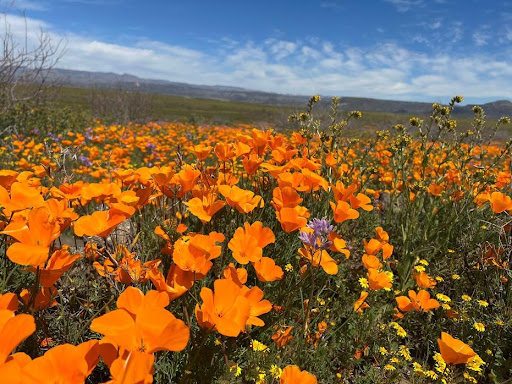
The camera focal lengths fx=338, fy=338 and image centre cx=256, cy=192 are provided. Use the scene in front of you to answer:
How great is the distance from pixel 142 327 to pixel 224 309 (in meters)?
0.33

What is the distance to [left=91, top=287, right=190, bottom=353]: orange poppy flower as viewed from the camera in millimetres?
829

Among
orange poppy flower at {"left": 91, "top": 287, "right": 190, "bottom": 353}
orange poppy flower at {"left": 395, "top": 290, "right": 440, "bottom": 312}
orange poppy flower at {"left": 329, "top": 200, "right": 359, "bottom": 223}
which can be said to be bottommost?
orange poppy flower at {"left": 395, "top": 290, "right": 440, "bottom": 312}

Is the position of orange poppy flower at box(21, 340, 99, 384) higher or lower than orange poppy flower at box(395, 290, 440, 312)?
higher

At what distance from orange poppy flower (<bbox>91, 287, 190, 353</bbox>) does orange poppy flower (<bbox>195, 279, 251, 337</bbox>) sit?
0.20 metres

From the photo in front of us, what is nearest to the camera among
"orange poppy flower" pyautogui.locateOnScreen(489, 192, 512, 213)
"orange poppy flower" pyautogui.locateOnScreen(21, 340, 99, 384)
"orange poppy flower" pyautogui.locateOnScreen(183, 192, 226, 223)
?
"orange poppy flower" pyautogui.locateOnScreen(21, 340, 99, 384)

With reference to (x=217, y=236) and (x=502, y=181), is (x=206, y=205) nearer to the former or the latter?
(x=217, y=236)

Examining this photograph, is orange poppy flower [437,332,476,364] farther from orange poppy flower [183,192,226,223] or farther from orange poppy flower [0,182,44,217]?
orange poppy flower [0,182,44,217]

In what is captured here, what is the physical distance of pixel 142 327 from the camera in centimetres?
88

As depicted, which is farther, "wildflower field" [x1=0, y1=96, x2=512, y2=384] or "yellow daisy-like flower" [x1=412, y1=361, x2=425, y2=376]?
"yellow daisy-like flower" [x1=412, y1=361, x2=425, y2=376]

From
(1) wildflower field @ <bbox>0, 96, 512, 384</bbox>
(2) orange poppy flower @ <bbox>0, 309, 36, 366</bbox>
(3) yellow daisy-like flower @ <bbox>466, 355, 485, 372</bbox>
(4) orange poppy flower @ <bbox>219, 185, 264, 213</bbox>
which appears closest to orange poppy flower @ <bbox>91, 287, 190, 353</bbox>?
(1) wildflower field @ <bbox>0, 96, 512, 384</bbox>

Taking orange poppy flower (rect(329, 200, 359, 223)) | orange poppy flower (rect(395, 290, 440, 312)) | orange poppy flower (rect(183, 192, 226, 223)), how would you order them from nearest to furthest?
orange poppy flower (rect(183, 192, 226, 223)), orange poppy flower (rect(329, 200, 359, 223)), orange poppy flower (rect(395, 290, 440, 312))

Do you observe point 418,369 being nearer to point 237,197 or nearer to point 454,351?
point 454,351

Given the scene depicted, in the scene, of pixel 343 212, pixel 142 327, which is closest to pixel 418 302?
pixel 343 212

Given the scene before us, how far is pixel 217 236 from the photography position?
1416 millimetres
